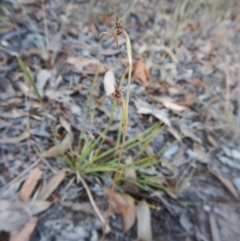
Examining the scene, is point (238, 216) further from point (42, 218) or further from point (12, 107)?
point (12, 107)

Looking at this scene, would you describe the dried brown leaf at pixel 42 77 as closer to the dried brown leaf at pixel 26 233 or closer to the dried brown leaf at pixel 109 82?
the dried brown leaf at pixel 109 82


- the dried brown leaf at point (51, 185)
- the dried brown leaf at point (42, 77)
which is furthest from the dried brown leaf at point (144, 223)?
the dried brown leaf at point (42, 77)

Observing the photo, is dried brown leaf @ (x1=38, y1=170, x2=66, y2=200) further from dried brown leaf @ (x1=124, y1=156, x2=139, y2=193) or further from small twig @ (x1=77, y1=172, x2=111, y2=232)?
dried brown leaf @ (x1=124, y1=156, x2=139, y2=193)

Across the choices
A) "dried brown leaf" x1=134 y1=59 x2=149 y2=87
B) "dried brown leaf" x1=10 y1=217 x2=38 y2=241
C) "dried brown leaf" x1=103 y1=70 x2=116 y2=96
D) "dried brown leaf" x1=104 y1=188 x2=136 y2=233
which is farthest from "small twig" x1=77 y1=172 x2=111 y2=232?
"dried brown leaf" x1=134 y1=59 x2=149 y2=87

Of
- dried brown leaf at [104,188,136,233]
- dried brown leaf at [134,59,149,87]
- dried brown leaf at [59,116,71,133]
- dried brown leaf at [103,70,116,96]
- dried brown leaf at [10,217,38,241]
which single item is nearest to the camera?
dried brown leaf at [10,217,38,241]

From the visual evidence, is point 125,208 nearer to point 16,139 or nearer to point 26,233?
point 26,233

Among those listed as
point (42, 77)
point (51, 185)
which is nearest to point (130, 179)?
point (51, 185)

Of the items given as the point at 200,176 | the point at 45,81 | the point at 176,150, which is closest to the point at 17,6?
the point at 45,81
